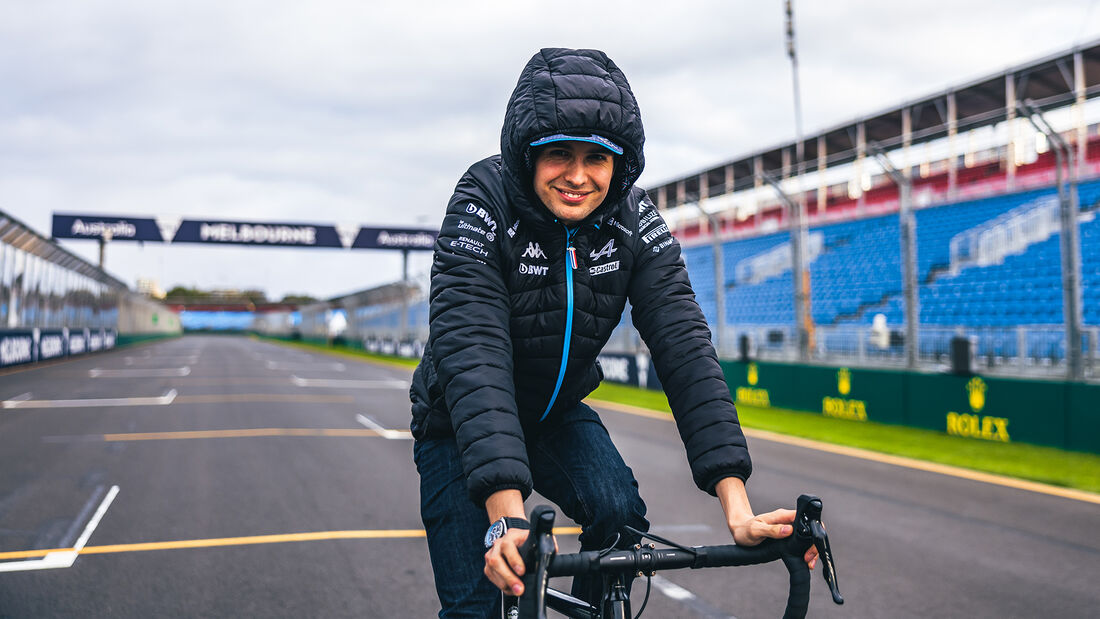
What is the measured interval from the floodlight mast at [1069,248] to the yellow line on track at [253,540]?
21.6 ft

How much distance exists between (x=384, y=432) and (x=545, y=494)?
9223 millimetres

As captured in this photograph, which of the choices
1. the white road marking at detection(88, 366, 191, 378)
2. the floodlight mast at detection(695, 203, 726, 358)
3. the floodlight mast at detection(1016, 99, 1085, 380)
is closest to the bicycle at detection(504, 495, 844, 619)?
the floodlight mast at detection(1016, 99, 1085, 380)

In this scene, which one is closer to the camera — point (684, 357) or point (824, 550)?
point (824, 550)

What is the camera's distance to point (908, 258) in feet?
37.0

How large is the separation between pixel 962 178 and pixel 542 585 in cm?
3074

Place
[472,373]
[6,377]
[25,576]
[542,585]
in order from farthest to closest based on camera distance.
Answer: [6,377], [25,576], [472,373], [542,585]

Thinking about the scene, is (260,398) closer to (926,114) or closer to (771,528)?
(771,528)

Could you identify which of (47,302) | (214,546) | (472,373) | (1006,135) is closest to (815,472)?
(214,546)

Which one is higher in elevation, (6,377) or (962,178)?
(962,178)

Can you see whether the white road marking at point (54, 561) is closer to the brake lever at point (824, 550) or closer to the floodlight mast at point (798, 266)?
the brake lever at point (824, 550)

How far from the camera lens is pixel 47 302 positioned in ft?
91.1

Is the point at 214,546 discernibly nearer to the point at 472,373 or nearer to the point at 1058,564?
the point at 472,373

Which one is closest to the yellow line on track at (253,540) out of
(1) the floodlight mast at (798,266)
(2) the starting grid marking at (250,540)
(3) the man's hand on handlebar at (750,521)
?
(2) the starting grid marking at (250,540)

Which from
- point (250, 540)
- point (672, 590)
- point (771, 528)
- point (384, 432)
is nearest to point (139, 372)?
point (384, 432)
